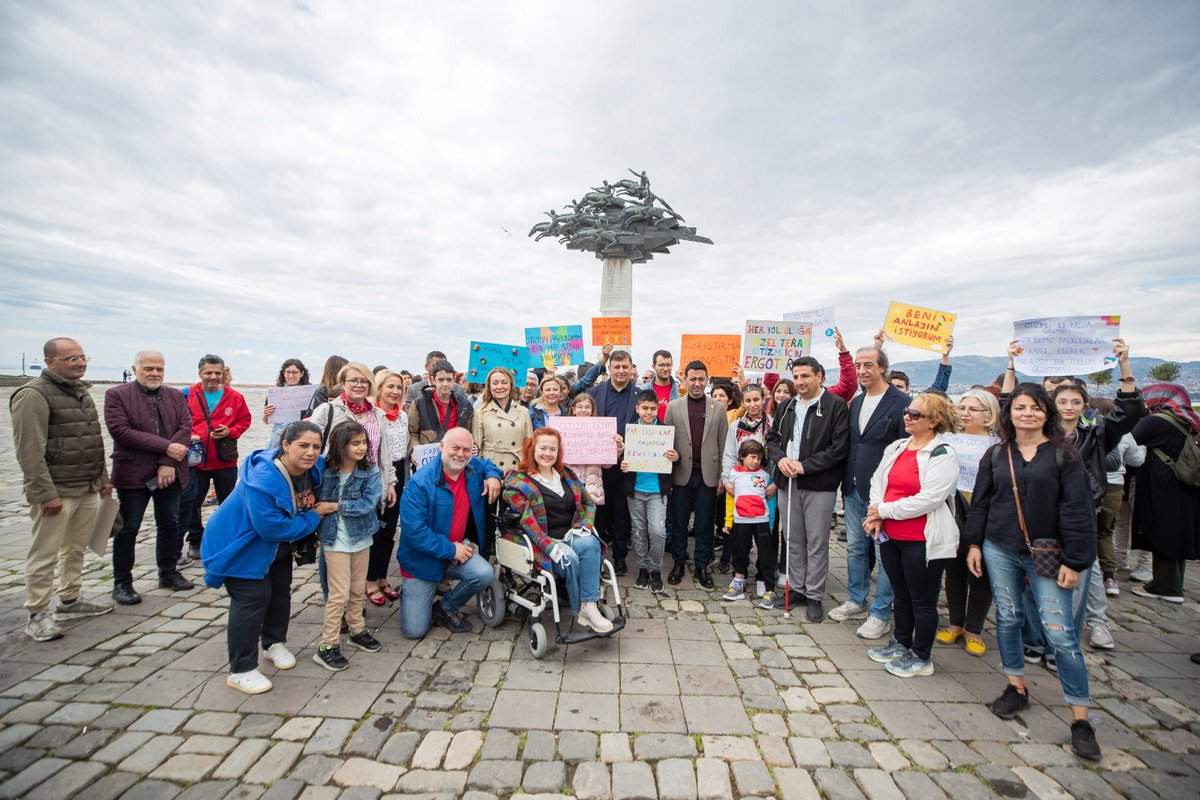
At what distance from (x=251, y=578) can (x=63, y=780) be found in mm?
1170

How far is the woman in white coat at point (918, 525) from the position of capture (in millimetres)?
3717

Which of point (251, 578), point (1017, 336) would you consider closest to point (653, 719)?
point (251, 578)

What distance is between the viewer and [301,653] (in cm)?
394

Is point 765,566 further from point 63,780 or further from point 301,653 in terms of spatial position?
point 63,780

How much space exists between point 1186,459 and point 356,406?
26.0 ft

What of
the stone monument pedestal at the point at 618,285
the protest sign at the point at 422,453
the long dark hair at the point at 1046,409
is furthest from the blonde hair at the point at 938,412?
the stone monument pedestal at the point at 618,285

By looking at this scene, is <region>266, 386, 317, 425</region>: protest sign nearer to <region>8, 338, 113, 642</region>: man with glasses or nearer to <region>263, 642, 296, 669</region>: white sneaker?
<region>8, 338, 113, 642</region>: man with glasses

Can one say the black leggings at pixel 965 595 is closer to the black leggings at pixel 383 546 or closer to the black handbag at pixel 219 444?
the black leggings at pixel 383 546

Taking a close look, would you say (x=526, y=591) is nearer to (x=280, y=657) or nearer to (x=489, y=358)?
(x=280, y=657)

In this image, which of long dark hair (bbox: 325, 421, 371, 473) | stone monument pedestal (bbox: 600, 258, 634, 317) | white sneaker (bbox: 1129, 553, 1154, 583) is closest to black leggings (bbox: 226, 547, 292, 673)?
long dark hair (bbox: 325, 421, 371, 473)

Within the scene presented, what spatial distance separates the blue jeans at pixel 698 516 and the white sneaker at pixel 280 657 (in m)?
3.52

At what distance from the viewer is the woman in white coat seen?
372 centimetres

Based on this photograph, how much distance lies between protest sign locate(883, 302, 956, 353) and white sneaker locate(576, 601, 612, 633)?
4.82 metres

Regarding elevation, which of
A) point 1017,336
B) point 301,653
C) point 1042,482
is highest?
point 1017,336
